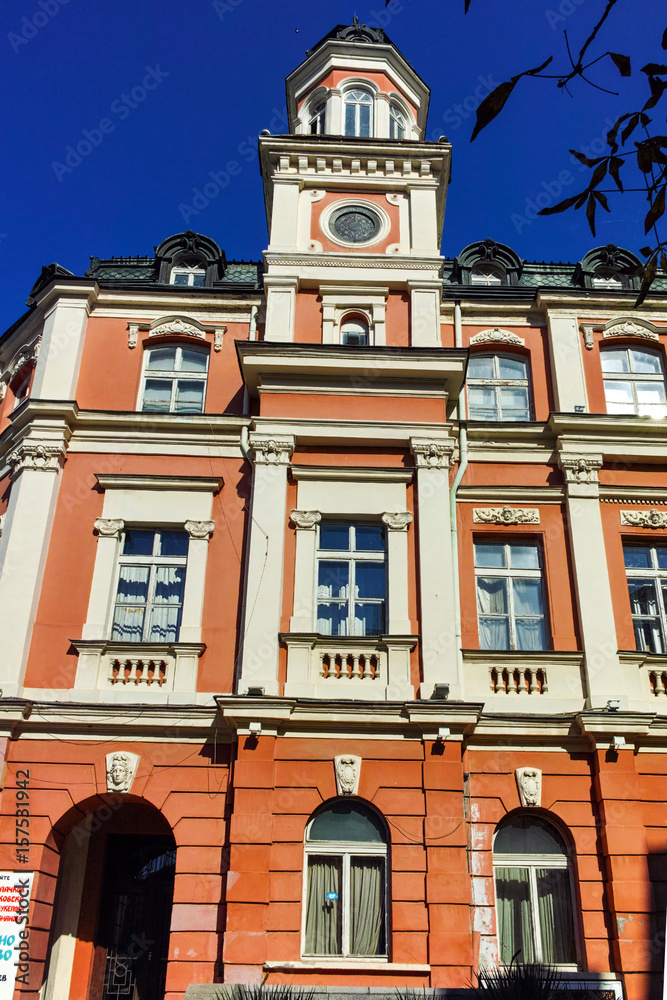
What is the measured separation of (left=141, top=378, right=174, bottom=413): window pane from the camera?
1720 centimetres

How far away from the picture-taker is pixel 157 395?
57.0ft

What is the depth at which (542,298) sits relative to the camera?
1806cm

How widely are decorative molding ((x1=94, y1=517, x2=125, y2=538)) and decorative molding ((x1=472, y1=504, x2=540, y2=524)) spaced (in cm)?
593

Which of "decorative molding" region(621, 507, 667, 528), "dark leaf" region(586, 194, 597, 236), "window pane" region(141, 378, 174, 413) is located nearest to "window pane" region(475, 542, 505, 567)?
"decorative molding" region(621, 507, 667, 528)

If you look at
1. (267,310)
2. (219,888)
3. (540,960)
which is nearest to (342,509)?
(267,310)

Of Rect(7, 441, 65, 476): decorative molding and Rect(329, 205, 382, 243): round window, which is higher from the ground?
Rect(329, 205, 382, 243): round window

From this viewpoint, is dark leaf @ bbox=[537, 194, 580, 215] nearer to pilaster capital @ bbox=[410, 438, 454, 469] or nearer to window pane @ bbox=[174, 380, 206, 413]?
pilaster capital @ bbox=[410, 438, 454, 469]

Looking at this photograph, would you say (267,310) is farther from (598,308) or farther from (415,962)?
(415,962)

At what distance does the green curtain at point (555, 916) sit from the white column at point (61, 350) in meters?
11.1

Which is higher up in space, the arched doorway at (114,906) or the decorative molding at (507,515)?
the decorative molding at (507,515)

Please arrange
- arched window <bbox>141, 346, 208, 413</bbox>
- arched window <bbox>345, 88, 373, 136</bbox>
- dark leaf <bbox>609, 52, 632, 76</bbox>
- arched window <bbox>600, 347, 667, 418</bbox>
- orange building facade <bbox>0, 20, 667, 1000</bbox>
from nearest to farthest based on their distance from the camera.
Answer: dark leaf <bbox>609, 52, 632, 76</bbox>
orange building facade <bbox>0, 20, 667, 1000</bbox>
arched window <bbox>141, 346, 208, 413</bbox>
arched window <bbox>600, 347, 667, 418</bbox>
arched window <bbox>345, 88, 373, 136</bbox>

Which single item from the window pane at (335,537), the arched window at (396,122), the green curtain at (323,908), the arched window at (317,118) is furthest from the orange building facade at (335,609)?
the arched window at (396,122)

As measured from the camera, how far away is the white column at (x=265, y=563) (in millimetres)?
13727

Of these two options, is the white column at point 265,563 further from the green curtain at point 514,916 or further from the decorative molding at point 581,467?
the decorative molding at point 581,467
